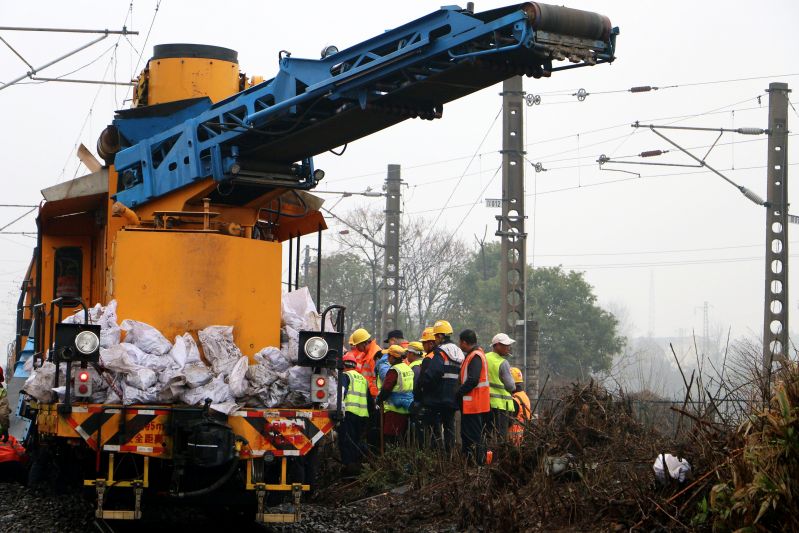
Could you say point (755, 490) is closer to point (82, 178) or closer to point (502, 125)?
point (82, 178)

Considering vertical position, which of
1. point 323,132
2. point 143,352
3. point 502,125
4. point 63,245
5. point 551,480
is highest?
point 502,125

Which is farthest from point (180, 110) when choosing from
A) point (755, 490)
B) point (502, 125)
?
point (502, 125)

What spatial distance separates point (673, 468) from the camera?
25.6 ft

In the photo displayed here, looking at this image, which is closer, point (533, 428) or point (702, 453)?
point (702, 453)

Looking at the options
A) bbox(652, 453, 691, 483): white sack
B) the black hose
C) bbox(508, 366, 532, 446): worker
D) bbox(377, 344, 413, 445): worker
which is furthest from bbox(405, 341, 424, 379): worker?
bbox(652, 453, 691, 483): white sack

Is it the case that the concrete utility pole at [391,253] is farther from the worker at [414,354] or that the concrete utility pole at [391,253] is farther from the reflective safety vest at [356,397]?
the reflective safety vest at [356,397]

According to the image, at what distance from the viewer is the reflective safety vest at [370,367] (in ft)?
46.0

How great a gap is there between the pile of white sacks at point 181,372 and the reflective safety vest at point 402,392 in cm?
408

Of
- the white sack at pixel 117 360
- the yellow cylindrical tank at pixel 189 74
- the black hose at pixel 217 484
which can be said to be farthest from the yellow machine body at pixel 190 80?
the black hose at pixel 217 484

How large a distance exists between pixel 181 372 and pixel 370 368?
5.89m

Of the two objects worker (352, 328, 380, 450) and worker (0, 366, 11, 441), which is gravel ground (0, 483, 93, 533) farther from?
worker (352, 328, 380, 450)

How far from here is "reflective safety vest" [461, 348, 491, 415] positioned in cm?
1212

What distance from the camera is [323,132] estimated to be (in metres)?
9.13

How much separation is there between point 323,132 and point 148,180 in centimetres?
199
